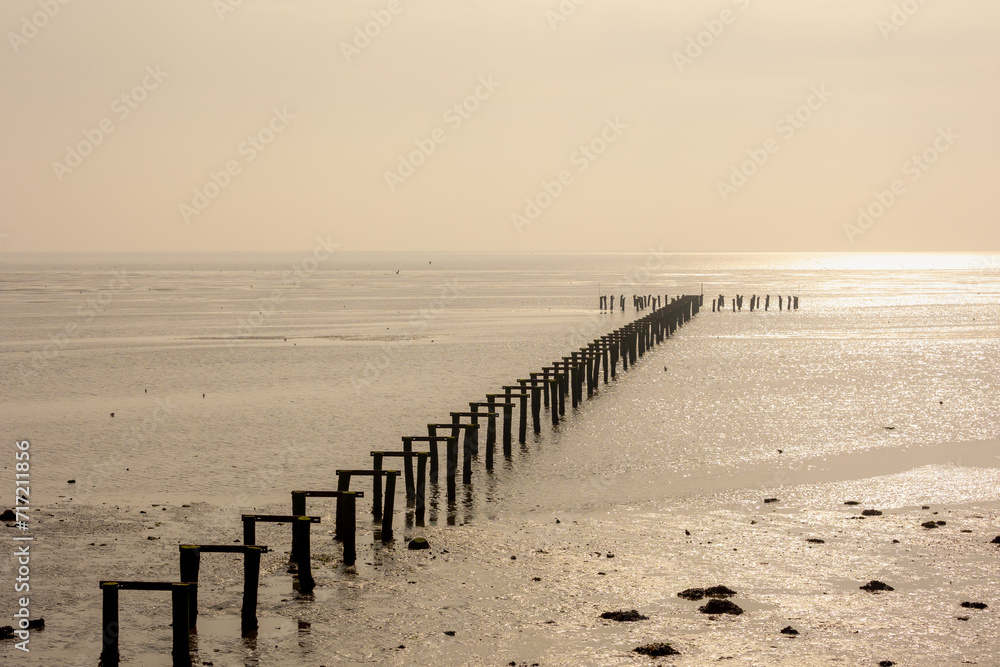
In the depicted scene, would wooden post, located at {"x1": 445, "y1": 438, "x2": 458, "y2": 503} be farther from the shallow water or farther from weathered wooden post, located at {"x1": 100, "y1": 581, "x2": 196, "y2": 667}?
weathered wooden post, located at {"x1": 100, "y1": 581, "x2": 196, "y2": 667}

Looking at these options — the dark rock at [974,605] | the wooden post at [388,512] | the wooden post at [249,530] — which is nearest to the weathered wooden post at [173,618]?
the wooden post at [249,530]

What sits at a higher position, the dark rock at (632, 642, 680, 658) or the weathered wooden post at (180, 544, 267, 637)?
the weathered wooden post at (180, 544, 267, 637)

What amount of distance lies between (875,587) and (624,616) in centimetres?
376

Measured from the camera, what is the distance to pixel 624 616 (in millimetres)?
13141

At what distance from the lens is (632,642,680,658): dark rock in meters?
11.9

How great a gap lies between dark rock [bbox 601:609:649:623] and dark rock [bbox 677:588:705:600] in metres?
1.00

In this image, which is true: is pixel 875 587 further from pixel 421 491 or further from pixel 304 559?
pixel 421 491

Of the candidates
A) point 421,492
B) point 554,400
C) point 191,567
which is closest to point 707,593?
point 421,492

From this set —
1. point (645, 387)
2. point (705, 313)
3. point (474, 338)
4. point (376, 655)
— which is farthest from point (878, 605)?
point (705, 313)

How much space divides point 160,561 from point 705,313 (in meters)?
72.3

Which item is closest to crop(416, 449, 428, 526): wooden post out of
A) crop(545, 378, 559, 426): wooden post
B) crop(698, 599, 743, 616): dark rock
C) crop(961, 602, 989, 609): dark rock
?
crop(698, 599, 743, 616): dark rock

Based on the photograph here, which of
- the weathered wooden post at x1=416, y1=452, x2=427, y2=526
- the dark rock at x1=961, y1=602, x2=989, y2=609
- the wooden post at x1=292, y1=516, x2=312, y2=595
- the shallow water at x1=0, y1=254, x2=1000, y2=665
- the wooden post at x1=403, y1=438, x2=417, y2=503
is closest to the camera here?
the shallow water at x1=0, y1=254, x2=1000, y2=665

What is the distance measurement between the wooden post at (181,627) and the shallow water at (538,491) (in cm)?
64

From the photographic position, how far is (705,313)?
3319 inches
